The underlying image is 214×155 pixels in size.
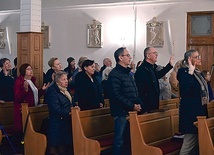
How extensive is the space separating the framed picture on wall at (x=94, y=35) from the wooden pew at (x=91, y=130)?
901 centimetres

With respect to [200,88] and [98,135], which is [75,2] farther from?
[200,88]

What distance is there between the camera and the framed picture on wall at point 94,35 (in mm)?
15438

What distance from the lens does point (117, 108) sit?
5695mm

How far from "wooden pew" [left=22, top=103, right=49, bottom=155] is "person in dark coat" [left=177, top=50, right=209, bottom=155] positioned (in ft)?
6.96

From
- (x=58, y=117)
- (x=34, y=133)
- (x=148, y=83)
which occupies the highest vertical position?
(x=148, y=83)

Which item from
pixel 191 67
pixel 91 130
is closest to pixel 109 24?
pixel 91 130

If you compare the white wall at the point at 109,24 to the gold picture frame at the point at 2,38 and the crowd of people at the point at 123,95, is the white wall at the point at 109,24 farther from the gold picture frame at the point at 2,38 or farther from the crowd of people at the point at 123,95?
the crowd of people at the point at 123,95

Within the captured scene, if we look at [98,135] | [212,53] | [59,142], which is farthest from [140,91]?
[212,53]

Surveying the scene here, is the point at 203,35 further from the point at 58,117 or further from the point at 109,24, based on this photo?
the point at 58,117

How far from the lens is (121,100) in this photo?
5.58 meters

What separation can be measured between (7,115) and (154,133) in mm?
2990

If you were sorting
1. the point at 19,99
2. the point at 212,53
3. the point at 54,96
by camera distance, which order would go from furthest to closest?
the point at 212,53 → the point at 19,99 → the point at 54,96

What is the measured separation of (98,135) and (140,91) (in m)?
0.94

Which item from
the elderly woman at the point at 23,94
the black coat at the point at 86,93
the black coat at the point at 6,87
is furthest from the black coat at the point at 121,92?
the black coat at the point at 6,87
